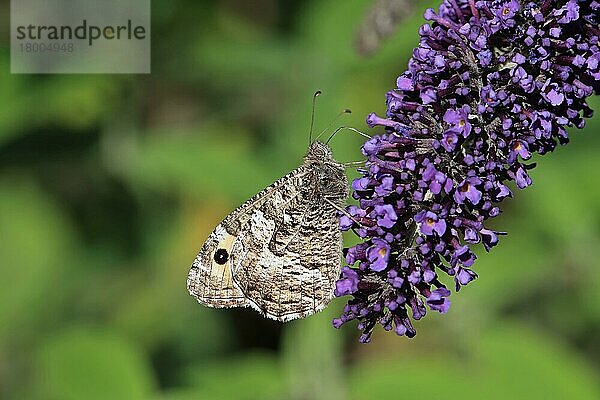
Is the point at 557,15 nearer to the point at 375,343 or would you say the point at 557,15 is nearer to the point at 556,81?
the point at 556,81

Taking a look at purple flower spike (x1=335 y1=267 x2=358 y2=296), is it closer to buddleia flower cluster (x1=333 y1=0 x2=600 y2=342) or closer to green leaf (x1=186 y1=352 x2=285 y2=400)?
buddleia flower cluster (x1=333 y1=0 x2=600 y2=342)

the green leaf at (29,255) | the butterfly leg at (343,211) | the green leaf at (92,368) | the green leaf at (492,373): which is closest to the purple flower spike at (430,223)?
the butterfly leg at (343,211)

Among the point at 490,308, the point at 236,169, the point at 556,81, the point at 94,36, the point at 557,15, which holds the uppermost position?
the point at 94,36

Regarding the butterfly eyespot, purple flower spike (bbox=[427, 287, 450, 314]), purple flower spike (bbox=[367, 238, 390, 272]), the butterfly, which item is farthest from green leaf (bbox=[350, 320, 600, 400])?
purple flower spike (bbox=[367, 238, 390, 272])

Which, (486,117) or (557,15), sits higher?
(557,15)

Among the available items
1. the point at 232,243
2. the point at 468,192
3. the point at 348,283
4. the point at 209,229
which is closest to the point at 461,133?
the point at 468,192

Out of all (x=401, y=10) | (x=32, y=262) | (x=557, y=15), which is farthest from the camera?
(x=32, y=262)

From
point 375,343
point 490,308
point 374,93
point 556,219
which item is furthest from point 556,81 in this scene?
point 375,343
